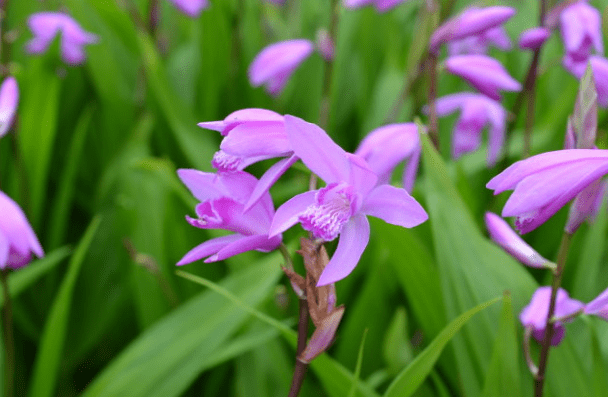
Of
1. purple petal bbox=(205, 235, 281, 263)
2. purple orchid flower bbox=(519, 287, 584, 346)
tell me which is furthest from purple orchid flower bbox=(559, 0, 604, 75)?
purple petal bbox=(205, 235, 281, 263)

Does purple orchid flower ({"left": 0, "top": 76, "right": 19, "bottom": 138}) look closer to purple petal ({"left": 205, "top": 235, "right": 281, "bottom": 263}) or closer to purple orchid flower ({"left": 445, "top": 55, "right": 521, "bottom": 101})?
purple petal ({"left": 205, "top": 235, "right": 281, "bottom": 263})

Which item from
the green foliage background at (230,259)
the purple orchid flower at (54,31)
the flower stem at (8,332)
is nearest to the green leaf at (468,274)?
the green foliage background at (230,259)

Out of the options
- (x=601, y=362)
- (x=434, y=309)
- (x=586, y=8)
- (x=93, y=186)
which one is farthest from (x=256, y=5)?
(x=601, y=362)

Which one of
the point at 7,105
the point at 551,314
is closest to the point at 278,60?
the point at 7,105

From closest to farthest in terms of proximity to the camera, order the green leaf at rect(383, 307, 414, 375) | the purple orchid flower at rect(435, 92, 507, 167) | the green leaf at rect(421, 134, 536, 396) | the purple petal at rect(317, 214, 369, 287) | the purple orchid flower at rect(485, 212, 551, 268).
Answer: the purple petal at rect(317, 214, 369, 287) < the purple orchid flower at rect(485, 212, 551, 268) < the green leaf at rect(421, 134, 536, 396) < the green leaf at rect(383, 307, 414, 375) < the purple orchid flower at rect(435, 92, 507, 167)

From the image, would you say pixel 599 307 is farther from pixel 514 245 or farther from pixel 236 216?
pixel 236 216

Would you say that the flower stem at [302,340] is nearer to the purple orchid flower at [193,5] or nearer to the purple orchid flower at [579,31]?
the purple orchid flower at [579,31]

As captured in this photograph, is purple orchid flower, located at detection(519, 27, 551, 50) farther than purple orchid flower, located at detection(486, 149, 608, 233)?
Yes
